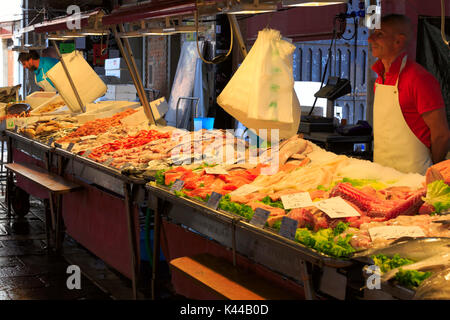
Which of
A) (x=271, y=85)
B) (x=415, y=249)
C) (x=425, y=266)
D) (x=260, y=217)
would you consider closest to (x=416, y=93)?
(x=271, y=85)

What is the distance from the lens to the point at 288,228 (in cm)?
281

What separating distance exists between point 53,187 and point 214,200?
2711 mm

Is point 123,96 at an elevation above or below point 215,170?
above

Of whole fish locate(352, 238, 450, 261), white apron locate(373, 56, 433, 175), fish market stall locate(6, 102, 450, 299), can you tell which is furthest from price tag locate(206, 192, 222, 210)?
white apron locate(373, 56, 433, 175)

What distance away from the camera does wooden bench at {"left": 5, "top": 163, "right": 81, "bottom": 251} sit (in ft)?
18.8

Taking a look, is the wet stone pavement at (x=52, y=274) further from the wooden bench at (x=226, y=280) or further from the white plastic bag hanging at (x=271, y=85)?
the white plastic bag hanging at (x=271, y=85)

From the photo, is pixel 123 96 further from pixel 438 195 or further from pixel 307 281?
pixel 307 281

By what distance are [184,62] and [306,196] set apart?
36.0 ft

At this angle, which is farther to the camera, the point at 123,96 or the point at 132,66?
the point at 123,96

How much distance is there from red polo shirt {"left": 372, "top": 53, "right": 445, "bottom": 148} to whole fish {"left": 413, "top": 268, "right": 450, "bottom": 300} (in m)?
2.39
